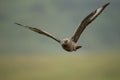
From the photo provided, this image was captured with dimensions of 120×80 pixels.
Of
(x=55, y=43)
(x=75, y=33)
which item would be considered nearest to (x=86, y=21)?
(x=75, y=33)

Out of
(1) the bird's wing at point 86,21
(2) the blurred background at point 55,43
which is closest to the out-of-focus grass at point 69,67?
(2) the blurred background at point 55,43

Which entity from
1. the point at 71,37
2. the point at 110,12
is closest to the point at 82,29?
the point at 71,37

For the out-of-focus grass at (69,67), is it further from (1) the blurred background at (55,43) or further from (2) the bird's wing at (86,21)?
(2) the bird's wing at (86,21)

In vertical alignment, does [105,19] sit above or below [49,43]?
above

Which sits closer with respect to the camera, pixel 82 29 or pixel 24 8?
pixel 82 29

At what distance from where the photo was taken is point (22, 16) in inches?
119

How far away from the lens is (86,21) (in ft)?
9.10

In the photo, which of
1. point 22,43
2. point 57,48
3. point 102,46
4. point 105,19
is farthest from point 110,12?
point 22,43

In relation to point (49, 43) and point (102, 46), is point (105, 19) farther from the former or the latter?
point (49, 43)

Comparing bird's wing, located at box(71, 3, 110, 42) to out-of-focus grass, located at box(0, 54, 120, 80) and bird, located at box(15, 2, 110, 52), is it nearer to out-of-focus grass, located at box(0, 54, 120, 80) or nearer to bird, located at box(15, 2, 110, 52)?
bird, located at box(15, 2, 110, 52)

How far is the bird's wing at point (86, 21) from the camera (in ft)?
9.09

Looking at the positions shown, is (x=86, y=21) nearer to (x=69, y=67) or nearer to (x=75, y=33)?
(x=75, y=33)

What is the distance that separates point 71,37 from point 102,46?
24cm

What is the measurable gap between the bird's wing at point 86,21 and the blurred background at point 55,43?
0.06 m
